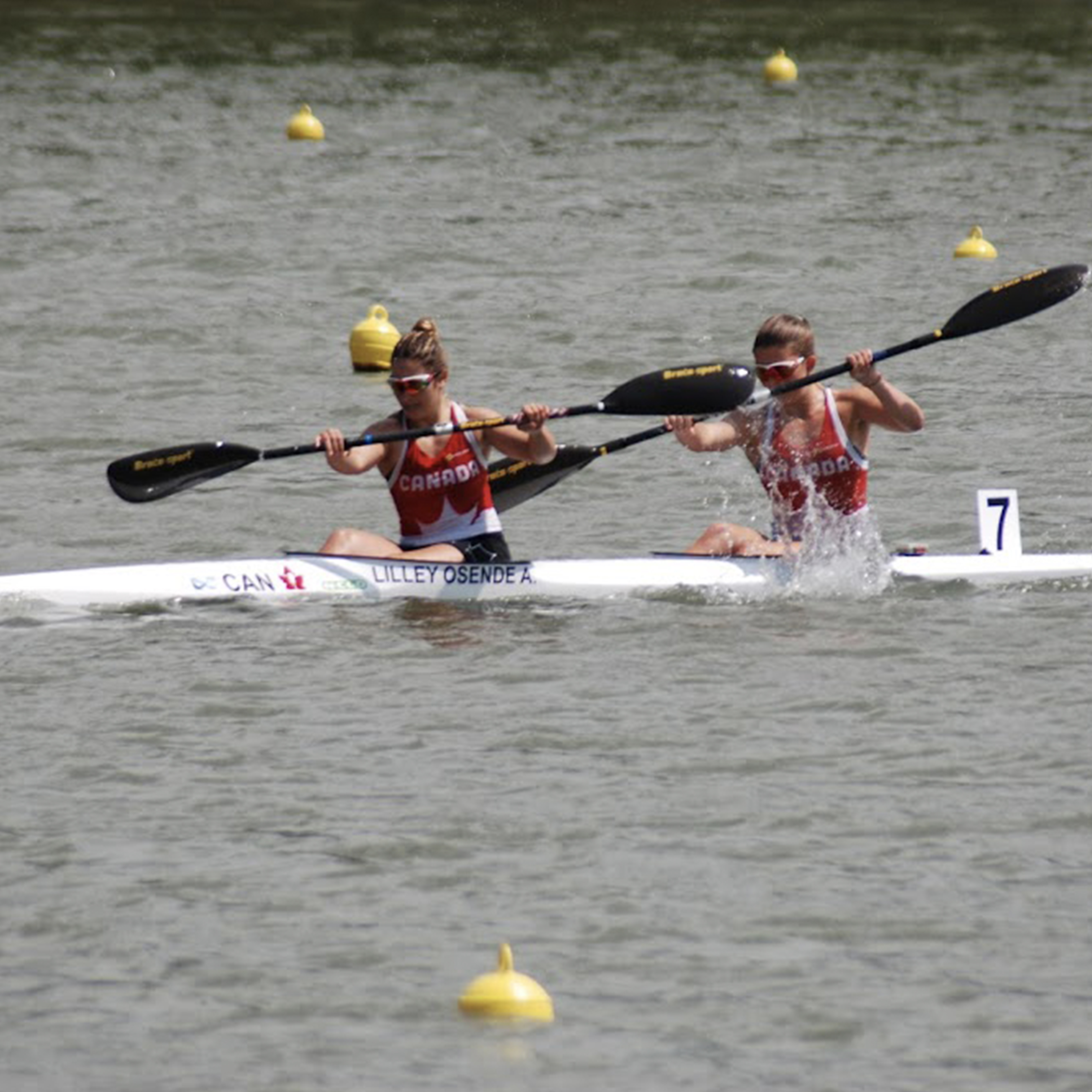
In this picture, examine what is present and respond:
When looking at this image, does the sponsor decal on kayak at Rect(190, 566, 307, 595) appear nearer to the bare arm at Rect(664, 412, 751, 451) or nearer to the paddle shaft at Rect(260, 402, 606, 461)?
the paddle shaft at Rect(260, 402, 606, 461)

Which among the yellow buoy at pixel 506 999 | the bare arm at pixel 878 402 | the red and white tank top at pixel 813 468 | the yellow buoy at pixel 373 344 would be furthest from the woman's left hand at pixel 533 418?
the yellow buoy at pixel 373 344

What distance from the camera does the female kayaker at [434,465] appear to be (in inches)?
422

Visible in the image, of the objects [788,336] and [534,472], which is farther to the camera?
[534,472]

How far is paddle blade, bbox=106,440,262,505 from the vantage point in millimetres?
11305

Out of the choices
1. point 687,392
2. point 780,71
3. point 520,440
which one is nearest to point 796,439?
point 687,392

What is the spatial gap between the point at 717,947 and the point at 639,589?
13.2ft

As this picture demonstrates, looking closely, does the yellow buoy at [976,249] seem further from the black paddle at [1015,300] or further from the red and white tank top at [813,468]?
the red and white tank top at [813,468]

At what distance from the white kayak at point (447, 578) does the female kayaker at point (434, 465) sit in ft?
0.38

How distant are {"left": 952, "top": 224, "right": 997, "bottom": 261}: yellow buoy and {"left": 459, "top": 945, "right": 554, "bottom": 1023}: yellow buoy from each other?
47.4 feet

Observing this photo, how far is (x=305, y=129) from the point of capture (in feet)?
83.7

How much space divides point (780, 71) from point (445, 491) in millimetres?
19288

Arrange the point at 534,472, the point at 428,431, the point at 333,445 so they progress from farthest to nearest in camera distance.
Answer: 1. the point at 534,472
2. the point at 428,431
3. the point at 333,445

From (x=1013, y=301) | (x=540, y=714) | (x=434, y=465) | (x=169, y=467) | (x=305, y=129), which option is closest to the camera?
(x=540, y=714)

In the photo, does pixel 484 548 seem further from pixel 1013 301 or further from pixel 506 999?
pixel 506 999
